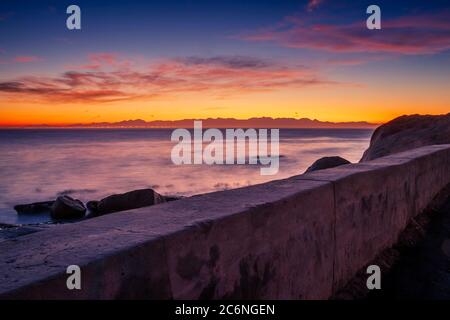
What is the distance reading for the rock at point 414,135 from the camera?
48.6ft

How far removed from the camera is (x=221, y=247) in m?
2.21

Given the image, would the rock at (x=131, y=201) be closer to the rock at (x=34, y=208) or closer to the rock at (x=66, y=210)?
the rock at (x=66, y=210)

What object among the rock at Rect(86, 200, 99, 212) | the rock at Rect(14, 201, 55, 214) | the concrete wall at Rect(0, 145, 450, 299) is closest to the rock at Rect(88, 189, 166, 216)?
the rock at Rect(86, 200, 99, 212)

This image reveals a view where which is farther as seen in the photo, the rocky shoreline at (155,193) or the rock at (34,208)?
the rock at (34,208)

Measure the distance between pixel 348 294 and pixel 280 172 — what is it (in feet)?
98.5

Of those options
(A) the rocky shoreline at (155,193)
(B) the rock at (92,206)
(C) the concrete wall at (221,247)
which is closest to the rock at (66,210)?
(A) the rocky shoreline at (155,193)

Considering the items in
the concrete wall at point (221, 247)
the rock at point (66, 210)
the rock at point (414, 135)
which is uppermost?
the rock at point (414, 135)

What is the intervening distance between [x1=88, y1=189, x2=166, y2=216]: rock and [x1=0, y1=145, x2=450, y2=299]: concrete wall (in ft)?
31.5

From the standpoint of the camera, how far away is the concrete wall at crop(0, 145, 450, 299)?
1690 millimetres

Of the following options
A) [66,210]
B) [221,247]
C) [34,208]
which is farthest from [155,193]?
[221,247]

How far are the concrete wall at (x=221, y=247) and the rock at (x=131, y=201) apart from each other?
9600 millimetres

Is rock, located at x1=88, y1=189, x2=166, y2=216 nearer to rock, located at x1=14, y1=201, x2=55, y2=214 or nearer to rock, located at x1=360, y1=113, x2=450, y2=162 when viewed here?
rock, located at x1=14, y1=201, x2=55, y2=214
